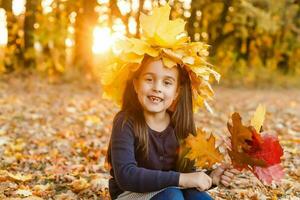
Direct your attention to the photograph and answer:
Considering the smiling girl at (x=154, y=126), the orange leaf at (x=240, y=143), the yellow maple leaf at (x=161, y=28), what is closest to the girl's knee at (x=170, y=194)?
the smiling girl at (x=154, y=126)

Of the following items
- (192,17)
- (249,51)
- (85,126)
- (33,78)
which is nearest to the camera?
(85,126)

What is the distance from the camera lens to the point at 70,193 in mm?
4332

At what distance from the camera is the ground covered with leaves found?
4.39 m

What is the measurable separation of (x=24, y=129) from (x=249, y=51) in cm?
1094

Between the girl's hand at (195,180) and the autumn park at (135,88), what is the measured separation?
66mm

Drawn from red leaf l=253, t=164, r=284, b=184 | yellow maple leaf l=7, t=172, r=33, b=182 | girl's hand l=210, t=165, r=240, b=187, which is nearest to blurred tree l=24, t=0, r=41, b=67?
yellow maple leaf l=7, t=172, r=33, b=182

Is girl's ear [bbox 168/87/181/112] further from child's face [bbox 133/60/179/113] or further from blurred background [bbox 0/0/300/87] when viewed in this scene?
blurred background [bbox 0/0/300/87]

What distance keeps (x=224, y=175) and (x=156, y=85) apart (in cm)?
63

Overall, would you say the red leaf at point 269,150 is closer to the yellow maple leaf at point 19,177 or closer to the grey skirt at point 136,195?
the grey skirt at point 136,195

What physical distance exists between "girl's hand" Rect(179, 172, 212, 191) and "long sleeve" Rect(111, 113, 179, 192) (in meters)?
0.03

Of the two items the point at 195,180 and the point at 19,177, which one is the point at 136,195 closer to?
the point at 195,180

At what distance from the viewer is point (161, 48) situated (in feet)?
10.5

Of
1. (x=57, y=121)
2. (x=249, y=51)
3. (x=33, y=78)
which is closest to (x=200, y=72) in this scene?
(x=57, y=121)

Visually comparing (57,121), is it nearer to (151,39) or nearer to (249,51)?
(151,39)
